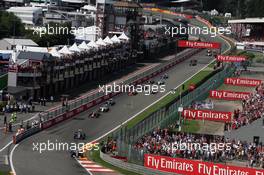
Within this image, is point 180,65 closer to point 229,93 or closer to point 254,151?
point 229,93

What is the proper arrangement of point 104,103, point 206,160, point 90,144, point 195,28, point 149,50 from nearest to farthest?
point 206,160, point 90,144, point 104,103, point 149,50, point 195,28

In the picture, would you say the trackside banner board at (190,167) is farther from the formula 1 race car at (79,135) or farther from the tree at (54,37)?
the tree at (54,37)

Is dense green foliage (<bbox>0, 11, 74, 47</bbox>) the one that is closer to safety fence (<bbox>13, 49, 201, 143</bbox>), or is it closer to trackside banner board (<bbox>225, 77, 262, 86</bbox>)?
safety fence (<bbox>13, 49, 201, 143</bbox>)

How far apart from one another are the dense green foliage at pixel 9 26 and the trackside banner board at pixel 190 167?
79842mm

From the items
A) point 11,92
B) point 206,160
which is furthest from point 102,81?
point 206,160

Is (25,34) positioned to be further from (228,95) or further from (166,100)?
(228,95)

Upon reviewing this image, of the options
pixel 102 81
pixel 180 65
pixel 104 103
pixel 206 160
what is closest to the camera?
pixel 206 160

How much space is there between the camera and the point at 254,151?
45469mm

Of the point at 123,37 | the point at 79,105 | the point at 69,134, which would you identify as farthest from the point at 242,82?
the point at 123,37

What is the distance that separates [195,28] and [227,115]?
10739 cm

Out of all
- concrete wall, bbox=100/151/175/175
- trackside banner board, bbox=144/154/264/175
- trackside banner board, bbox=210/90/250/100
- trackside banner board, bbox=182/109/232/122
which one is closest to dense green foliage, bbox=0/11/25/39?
trackside banner board, bbox=210/90/250/100

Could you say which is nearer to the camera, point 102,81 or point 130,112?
point 130,112

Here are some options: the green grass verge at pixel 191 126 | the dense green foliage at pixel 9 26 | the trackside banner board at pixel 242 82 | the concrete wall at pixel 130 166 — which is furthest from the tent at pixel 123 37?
the concrete wall at pixel 130 166

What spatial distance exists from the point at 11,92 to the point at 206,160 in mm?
32451
